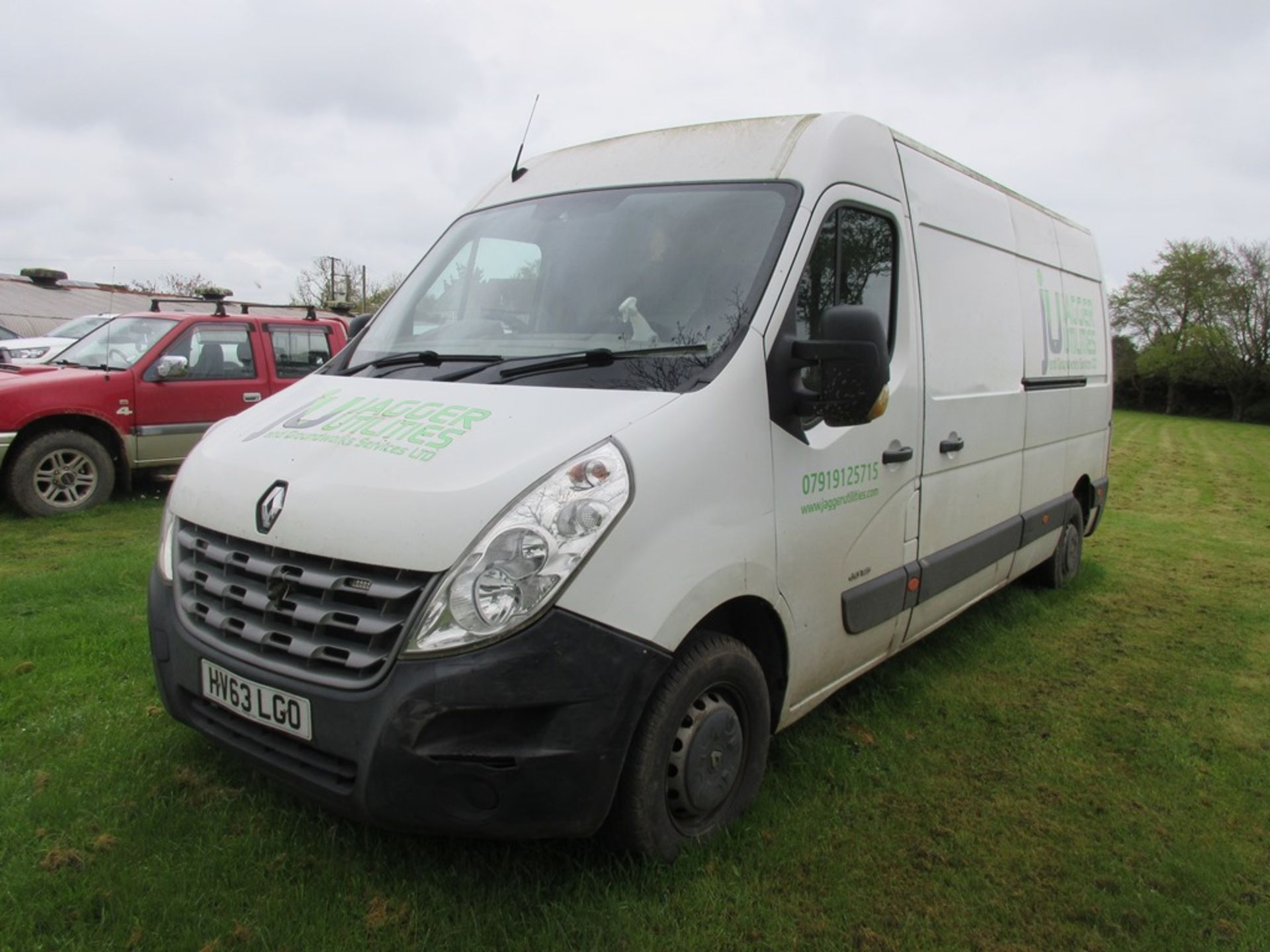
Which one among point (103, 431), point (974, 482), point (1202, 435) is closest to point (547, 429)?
point (974, 482)

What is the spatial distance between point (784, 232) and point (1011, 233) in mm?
2484

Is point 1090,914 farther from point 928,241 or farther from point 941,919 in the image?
point 928,241

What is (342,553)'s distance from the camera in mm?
2289

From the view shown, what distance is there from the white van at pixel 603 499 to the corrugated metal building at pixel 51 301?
38.3m

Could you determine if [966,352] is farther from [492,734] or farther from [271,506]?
[271,506]

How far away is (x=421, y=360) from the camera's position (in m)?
3.17

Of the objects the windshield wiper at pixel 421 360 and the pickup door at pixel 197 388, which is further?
the pickup door at pixel 197 388

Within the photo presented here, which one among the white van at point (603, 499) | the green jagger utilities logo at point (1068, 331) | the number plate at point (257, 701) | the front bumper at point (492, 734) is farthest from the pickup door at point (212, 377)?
the green jagger utilities logo at point (1068, 331)

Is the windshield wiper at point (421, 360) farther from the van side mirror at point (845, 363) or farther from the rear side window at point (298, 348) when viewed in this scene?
the rear side window at point (298, 348)

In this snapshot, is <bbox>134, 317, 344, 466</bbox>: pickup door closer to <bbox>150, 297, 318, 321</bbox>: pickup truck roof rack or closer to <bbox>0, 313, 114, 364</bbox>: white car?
<bbox>150, 297, 318, 321</bbox>: pickup truck roof rack

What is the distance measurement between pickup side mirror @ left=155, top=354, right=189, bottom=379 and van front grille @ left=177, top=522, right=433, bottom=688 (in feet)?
21.4

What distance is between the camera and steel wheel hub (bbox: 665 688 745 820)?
260 cm

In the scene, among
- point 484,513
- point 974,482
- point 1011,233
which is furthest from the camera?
point 1011,233

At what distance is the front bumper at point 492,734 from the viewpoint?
2.17 metres
